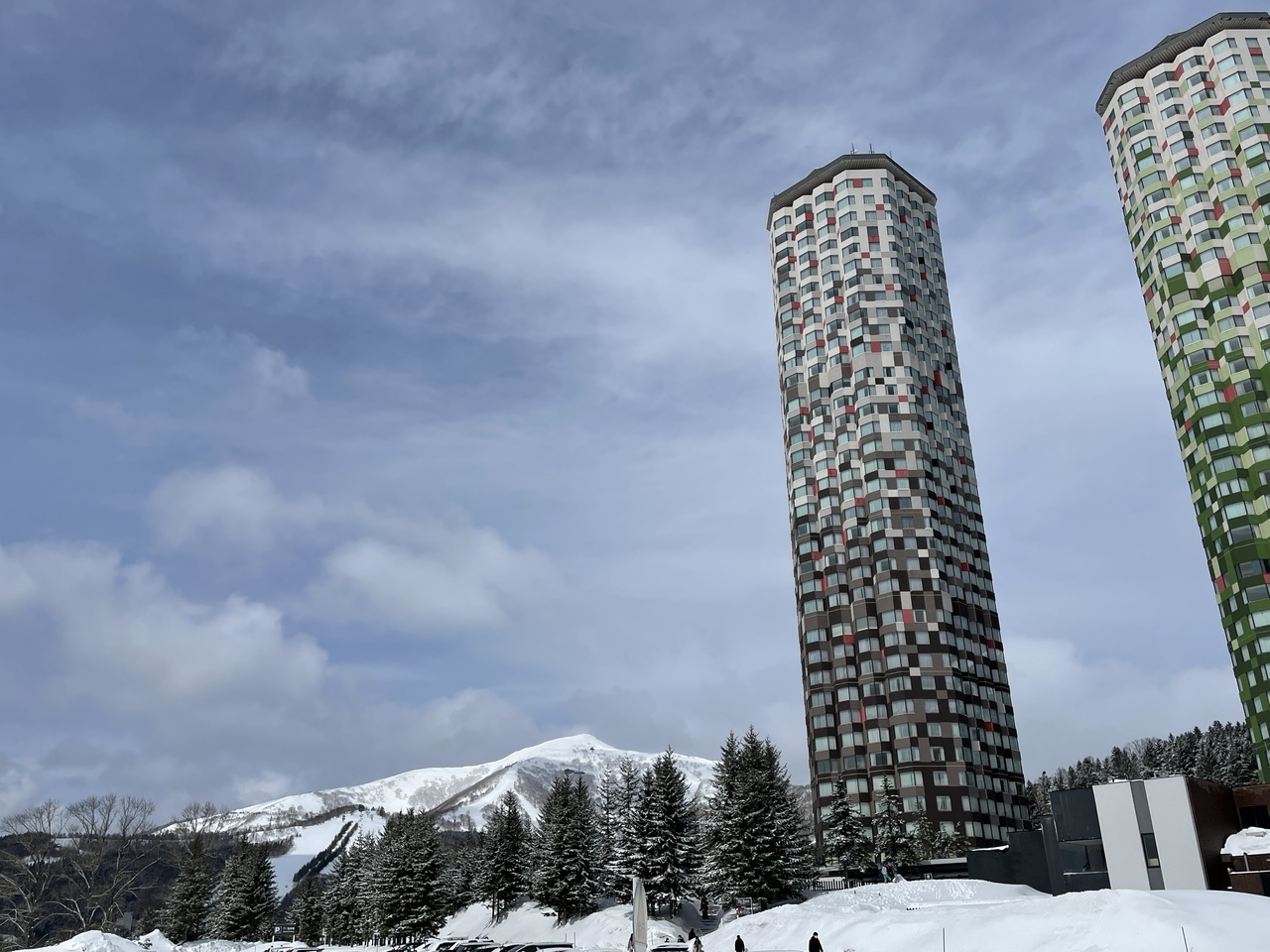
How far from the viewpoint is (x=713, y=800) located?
2972 inches

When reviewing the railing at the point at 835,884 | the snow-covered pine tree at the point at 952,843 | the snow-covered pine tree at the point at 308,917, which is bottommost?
the snow-covered pine tree at the point at 308,917

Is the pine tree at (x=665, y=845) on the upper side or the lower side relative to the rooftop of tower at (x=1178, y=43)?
lower

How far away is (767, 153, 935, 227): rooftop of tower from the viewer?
13562 cm

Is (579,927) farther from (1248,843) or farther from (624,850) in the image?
(1248,843)

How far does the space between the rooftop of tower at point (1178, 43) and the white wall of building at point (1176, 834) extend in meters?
91.1

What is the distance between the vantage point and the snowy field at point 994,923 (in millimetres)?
34625

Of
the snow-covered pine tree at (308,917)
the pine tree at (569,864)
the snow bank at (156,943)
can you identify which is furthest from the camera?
the snow-covered pine tree at (308,917)

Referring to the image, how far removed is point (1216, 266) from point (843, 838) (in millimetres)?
70208


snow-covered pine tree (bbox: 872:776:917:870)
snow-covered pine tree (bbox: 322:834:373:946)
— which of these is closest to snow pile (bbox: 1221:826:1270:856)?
snow-covered pine tree (bbox: 872:776:917:870)

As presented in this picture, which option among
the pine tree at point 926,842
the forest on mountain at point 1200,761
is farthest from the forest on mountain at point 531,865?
the forest on mountain at point 1200,761

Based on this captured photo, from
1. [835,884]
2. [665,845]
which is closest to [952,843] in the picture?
[835,884]

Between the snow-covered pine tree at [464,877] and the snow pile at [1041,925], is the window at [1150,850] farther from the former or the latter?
the snow-covered pine tree at [464,877]

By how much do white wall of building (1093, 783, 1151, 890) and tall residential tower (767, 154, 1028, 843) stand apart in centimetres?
4927

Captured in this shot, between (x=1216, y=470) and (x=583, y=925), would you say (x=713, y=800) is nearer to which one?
(x=583, y=925)
